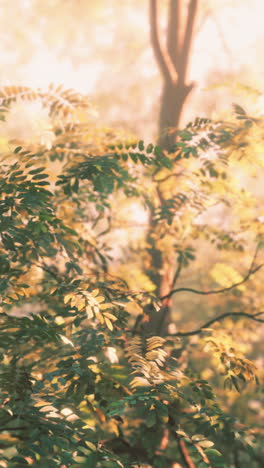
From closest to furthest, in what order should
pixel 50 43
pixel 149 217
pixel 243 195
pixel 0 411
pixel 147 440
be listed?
1. pixel 0 411
2. pixel 147 440
3. pixel 243 195
4. pixel 149 217
5. pixel 50 43

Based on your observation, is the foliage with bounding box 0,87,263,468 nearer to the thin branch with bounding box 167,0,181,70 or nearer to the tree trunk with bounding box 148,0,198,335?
the tree trunk with bounding box 148,0,198,335

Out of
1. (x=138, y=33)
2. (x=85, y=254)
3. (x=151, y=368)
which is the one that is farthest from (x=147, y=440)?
(x=138, y=33)

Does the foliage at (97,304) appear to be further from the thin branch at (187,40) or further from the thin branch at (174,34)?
the thin branch at (174,34)

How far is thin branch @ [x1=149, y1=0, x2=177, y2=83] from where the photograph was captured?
3572 millimetres

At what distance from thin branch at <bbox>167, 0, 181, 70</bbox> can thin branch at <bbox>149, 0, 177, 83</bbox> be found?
0.16 meters

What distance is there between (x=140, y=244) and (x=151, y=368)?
1809mm

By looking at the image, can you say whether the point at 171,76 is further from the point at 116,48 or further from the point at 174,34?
the point at 116,48

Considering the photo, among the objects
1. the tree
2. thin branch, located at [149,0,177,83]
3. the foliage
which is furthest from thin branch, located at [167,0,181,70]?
the foliage

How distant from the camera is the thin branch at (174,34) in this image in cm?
373

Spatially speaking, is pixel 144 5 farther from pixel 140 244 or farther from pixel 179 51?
pixel 140 244

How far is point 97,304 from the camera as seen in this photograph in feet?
5.27

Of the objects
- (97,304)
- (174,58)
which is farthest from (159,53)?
(97,304)

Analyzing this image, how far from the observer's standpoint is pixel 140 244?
3355mm

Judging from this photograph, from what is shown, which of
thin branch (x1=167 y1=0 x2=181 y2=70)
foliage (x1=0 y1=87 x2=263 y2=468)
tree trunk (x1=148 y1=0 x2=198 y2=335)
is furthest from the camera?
thin branch (x1=167 y1=0 x2=181 y2=70)
